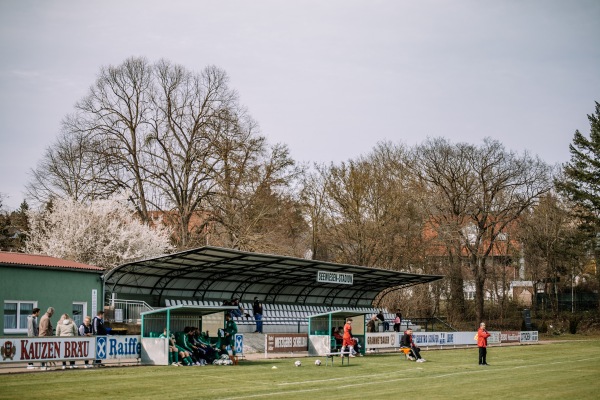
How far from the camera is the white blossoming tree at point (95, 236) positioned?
49.6 meters

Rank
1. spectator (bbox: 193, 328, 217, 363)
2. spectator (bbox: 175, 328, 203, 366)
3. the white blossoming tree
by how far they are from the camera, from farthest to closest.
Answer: the white blossoming tree < spectator (bbox: 193, 328, 217, 363) < spectator (bbox: 175, 328, 203, 366)

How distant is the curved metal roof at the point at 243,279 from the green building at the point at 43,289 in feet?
3.71

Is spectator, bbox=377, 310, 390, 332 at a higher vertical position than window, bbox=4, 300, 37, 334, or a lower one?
lower

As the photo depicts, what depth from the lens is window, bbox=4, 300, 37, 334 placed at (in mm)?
29984

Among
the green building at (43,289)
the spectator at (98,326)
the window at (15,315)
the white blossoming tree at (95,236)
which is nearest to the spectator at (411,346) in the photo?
the spectator at (98,326)

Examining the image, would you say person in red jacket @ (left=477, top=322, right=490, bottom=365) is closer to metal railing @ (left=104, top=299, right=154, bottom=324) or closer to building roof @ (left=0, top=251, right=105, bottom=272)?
metal railing @ (left=104, top=299, right=154, bottom=324)

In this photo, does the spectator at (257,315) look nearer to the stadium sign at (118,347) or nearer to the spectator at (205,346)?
the spectator at (205,346)

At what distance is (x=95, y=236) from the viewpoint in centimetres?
5053

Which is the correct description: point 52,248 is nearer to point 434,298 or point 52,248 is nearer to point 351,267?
point 351,267

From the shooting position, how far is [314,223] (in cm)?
6219

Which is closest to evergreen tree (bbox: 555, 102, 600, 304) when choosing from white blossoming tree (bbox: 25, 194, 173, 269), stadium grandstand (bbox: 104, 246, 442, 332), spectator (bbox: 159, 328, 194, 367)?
stadium grandstand (bbox: 104, 246, 442, 332)

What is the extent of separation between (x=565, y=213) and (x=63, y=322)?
52.2 m

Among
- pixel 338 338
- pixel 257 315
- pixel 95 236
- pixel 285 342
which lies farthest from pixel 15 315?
pixel 95 236

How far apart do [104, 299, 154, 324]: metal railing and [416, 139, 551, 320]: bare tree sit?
104 feet
